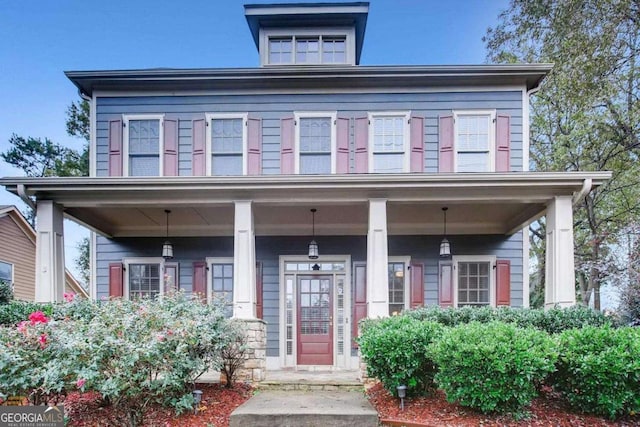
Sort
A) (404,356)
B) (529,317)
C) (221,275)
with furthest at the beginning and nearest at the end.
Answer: (221,275) < (529,317) < (404,356)

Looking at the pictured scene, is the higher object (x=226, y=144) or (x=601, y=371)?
(x=226, y=144)

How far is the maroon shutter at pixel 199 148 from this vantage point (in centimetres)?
776

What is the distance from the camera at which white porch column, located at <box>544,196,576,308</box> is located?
5.82m

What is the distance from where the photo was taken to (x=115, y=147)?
7816 mm

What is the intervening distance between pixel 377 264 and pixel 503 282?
10.4 ft

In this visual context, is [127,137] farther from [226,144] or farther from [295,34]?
[295,34]

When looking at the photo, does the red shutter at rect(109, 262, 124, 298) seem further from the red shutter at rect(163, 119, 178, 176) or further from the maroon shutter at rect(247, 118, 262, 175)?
the maroon shutter at rect(247, 118, 262, 175)

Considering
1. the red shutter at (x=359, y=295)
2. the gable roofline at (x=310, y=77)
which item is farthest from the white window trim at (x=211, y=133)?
the red shutter at (x=359, y=295)

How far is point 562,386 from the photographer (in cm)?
423

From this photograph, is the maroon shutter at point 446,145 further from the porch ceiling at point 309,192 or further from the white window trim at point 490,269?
the white window trim at point 490,269

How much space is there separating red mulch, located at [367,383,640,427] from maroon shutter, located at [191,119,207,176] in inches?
208

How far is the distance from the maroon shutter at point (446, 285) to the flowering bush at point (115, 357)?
4.85 meters

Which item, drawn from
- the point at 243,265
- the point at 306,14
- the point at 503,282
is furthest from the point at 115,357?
the point at 306,14

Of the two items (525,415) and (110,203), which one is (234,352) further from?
(525,415)
